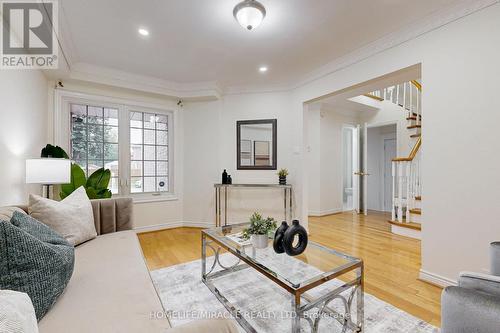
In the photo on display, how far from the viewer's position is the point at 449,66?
2.10 m

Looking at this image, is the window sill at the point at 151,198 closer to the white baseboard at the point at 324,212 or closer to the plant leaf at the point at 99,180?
the plant leaf at the point at 99,180

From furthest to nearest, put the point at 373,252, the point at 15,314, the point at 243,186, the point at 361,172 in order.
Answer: the point at 361,172 < the point at 243,186 < the point at 373,252 < the point at 15,314

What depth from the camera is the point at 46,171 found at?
2205 millimetres

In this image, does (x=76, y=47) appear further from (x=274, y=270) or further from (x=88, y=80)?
(x=274, y=270)

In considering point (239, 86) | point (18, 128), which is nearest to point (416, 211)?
point (239, 86)

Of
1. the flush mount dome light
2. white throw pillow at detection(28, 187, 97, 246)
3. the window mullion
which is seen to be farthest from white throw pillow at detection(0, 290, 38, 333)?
the window mullion

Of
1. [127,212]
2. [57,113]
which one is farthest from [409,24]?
[57,113]

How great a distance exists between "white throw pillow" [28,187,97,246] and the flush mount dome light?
220 centimetres

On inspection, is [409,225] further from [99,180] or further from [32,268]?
[99,180]

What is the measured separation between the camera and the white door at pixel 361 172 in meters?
5.58

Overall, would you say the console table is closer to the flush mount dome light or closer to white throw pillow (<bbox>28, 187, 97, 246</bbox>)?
white throw pillow (<bbox>28, 187, 97, 246</bbox>)

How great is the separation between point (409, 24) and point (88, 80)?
4086mm

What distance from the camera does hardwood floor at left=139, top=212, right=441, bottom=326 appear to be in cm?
195

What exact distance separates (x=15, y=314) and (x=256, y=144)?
12.2ft
